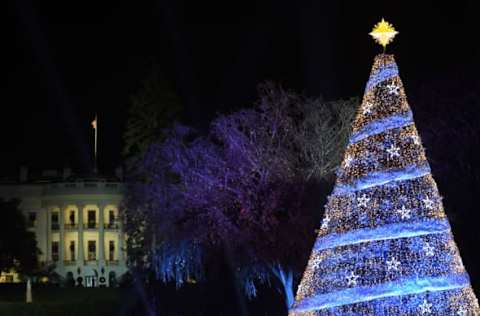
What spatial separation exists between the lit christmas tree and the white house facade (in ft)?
298

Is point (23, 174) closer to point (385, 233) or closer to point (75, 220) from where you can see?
point (75, 220)

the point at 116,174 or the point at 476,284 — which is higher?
the point at 116,174

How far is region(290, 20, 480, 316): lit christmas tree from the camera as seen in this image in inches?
706

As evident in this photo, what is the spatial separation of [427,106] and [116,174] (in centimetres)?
6599

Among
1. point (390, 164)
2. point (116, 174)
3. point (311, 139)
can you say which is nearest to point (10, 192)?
point (116, 174)

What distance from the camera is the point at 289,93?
45.5m

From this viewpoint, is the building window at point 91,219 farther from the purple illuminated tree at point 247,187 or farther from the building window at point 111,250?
the purple illuminated tree at point 247,187

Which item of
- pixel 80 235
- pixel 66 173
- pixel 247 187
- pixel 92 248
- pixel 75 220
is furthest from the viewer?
pixel 92 248

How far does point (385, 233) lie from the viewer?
18156 mm

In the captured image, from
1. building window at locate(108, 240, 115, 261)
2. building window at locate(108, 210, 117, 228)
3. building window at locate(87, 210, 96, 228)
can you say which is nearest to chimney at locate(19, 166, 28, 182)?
building window at locate(87, 210, 96, 228)

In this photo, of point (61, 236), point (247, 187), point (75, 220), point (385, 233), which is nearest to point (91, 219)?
point (75, 220)

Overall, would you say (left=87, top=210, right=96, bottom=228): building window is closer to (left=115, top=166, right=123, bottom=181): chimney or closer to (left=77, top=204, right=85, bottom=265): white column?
(left=77, top=204, right=85, bottom=265): white column

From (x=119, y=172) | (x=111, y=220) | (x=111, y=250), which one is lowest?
(x=111, y=250)

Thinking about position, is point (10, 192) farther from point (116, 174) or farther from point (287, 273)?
point (287, 273)
